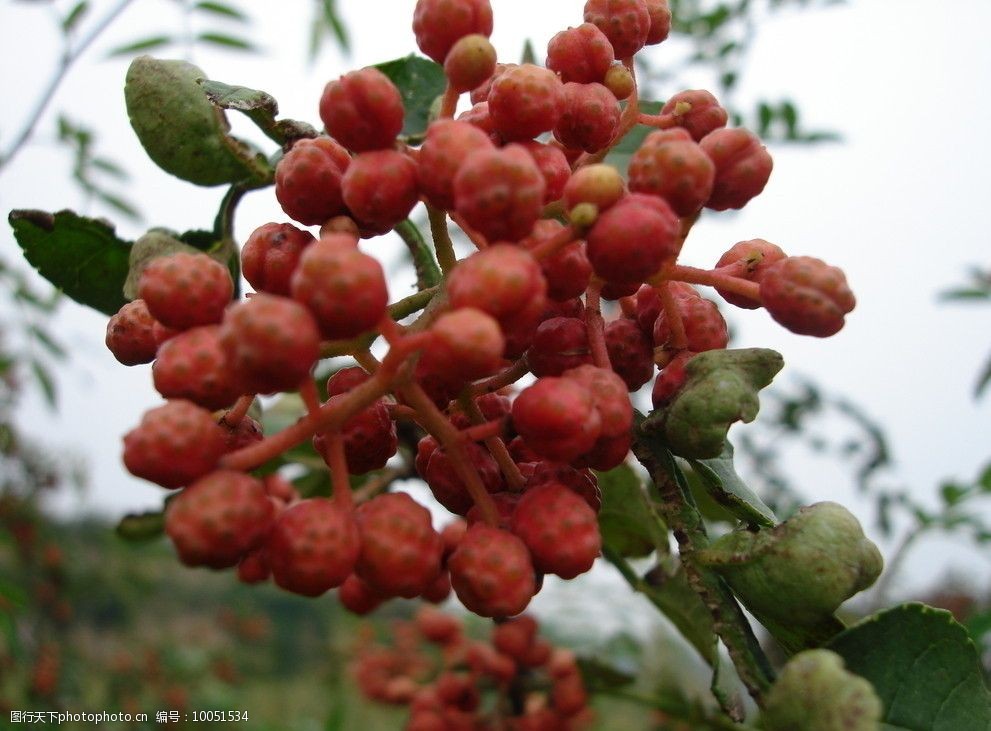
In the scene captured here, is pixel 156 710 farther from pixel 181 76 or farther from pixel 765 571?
pixel 765 571

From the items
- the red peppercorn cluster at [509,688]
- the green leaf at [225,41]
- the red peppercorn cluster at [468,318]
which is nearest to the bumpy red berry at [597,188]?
the red peppercorn cluster at [468,318]


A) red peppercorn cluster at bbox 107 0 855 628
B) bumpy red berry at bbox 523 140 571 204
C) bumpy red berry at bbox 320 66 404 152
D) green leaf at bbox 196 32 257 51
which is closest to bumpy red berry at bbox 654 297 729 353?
red peppercorn cluster at bbox 107 0 855 628

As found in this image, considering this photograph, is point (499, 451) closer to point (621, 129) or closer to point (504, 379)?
point (504, 379)

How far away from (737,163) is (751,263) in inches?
5.6

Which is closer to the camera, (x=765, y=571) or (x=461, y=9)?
(x=765, y=571)

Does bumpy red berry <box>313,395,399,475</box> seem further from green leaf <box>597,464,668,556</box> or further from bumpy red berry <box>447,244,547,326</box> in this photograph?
green leaf <box>597,464,668,556</box>

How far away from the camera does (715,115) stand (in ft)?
4.10

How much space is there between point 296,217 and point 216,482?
17.1 inches

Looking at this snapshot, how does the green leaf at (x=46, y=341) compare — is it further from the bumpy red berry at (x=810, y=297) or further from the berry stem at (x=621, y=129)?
the bumpy red berry at (x=810, y=297)

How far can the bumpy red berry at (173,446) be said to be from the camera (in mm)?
901

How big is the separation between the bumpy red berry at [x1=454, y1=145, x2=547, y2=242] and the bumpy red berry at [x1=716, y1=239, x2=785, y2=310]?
1.22 ft

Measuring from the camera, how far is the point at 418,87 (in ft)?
5.80

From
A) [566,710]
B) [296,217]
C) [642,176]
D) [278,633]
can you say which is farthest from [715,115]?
[278,633]

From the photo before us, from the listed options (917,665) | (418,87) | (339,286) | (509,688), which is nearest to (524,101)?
(339,286)
